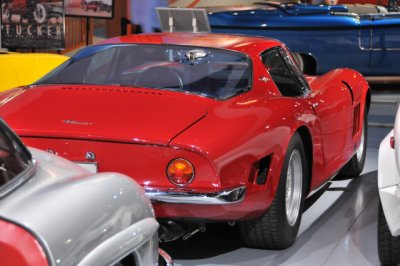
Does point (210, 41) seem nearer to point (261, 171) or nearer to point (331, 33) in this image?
point (261, 171)

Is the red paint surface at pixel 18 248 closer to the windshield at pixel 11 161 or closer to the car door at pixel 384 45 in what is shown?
the windshield at pixel 11 161

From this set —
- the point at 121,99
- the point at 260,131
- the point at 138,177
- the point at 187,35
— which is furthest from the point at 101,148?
the point at 187,35

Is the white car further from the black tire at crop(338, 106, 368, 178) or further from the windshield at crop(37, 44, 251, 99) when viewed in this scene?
the black tire at crop(338, 106, 368, 178)

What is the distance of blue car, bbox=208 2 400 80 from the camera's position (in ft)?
29.7

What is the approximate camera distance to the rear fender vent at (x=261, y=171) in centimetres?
370

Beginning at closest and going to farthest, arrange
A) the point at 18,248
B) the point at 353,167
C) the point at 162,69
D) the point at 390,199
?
the point at 18,248 → the point at 390,199 → the point at 162,69 → the point at 353,167

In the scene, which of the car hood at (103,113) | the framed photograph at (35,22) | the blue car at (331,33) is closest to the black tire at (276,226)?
the car hood at (103,113)

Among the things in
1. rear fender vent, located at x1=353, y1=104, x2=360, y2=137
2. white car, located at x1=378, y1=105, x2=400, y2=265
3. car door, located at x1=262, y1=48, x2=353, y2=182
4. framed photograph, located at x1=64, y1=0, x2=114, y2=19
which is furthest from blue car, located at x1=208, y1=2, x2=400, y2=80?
white car, located at x1=378, y1=105, x2=400, y2=265

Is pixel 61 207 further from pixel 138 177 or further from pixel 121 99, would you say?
pixel 121 99

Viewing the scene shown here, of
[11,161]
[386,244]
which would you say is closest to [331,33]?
[386,244]

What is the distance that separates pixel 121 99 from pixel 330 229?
1.54 meters

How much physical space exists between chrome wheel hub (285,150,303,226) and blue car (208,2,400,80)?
503 centimetres

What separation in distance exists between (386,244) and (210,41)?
1708mm

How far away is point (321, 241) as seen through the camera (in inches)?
172
